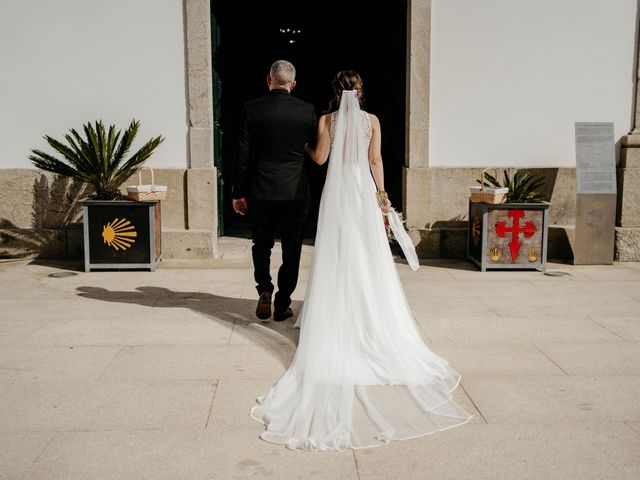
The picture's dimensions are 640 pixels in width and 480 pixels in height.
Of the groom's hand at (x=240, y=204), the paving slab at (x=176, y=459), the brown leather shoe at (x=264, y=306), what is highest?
the groom's hand at (x=240, y=204)

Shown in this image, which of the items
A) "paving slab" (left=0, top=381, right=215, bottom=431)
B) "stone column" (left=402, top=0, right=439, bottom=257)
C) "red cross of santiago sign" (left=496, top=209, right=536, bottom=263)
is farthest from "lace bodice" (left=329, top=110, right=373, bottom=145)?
"stone column" (left=402, top=0, right=439, bottom=257)

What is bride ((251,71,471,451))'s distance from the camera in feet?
11.6

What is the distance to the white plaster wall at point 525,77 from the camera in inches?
316

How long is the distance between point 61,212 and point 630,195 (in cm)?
629

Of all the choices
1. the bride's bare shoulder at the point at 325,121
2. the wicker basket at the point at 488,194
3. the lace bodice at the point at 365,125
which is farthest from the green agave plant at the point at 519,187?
the bride's bare shoulder at the point at 325,121

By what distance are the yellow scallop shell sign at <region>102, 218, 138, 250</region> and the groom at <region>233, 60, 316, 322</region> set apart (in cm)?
231

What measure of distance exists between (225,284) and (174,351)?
2067mm

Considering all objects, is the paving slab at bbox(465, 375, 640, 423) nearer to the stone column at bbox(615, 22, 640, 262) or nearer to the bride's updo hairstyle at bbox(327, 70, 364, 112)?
the bride's updo hairstyle at bbox(327, 70, 364, 112)

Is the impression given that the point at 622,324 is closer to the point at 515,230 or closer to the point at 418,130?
the point at 515,230

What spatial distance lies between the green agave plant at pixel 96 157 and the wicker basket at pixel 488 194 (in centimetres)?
342

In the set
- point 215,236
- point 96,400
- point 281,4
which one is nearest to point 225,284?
point 215,236

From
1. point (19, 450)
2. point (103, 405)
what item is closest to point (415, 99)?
point (103, 405)

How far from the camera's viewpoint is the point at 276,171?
17.0ft

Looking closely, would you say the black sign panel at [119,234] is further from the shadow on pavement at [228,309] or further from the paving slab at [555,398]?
the paving slab at [555,398]
